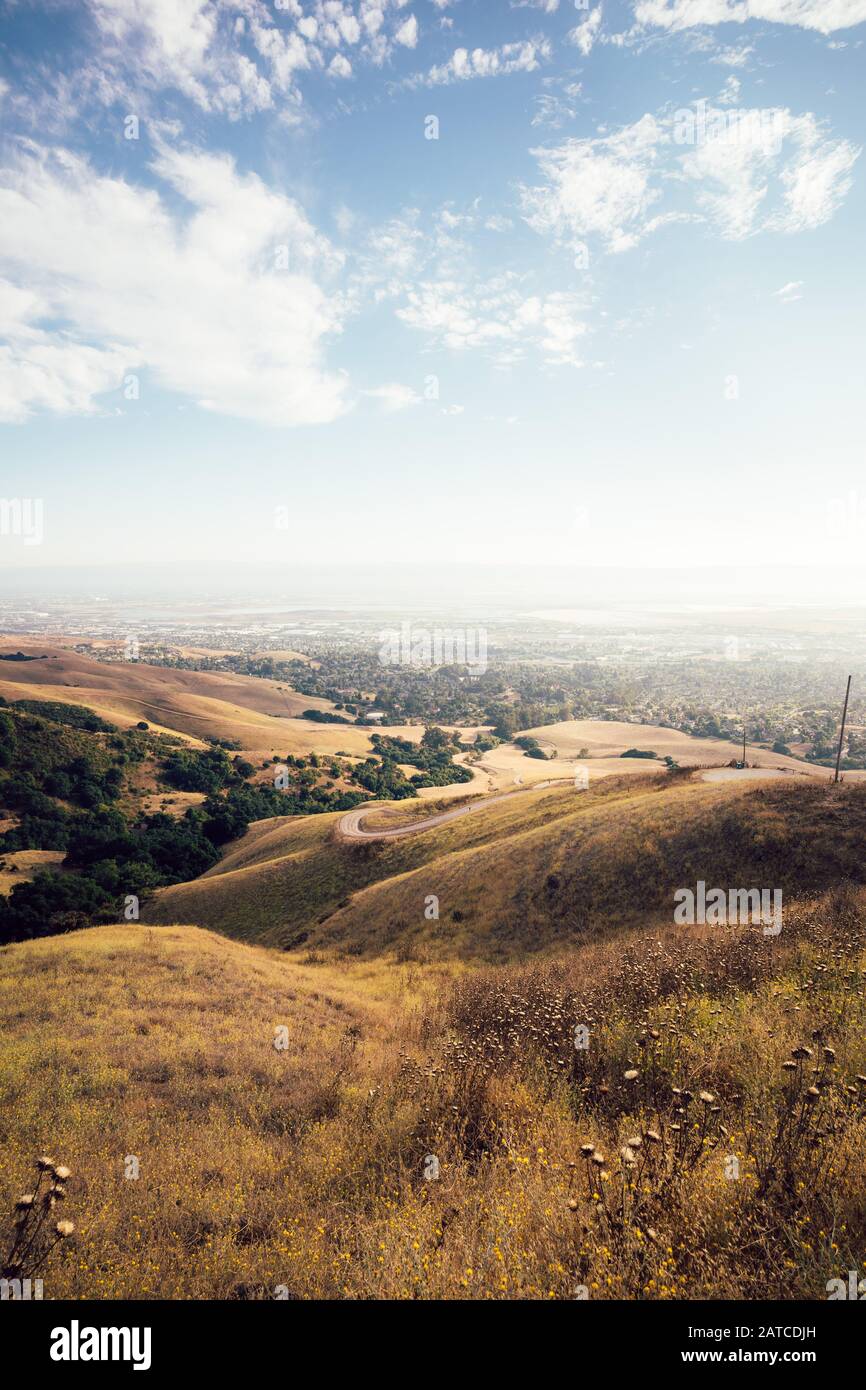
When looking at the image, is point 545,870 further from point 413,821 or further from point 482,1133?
point 413,821

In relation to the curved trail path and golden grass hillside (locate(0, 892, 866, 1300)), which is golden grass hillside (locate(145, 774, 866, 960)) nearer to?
the curved trail path

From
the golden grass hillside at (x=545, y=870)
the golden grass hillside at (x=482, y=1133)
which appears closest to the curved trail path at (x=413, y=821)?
→ the golden grass hillside at (x=545, y=870)

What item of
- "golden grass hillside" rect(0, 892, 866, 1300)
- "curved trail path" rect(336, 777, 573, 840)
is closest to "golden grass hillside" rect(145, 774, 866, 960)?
Answer: "curved trail path" rect(336, 777, 573, 840)

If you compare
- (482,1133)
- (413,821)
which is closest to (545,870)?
(482,1133)

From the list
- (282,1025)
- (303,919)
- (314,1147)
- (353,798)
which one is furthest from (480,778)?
(314,1147)

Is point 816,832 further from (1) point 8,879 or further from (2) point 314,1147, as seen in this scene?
(1) point 8,879

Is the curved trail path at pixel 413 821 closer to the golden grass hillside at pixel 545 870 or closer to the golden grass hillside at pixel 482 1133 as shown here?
the golden grass hillside at pixel 545 870
